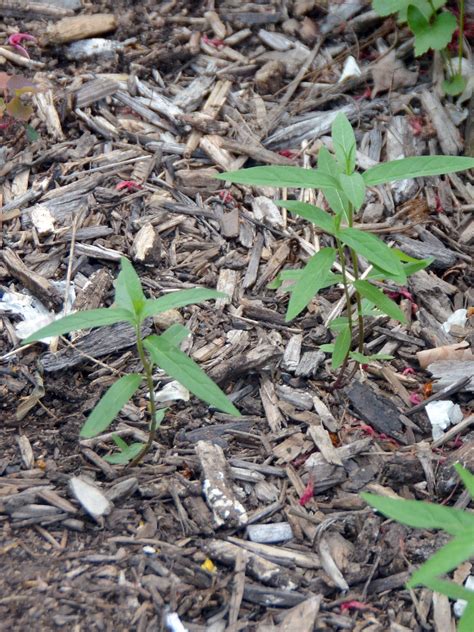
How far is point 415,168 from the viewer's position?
2.47m

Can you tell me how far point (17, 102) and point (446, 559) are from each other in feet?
10.0

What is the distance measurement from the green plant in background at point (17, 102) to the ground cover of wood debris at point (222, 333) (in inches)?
3.4

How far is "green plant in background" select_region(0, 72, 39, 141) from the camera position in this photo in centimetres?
391

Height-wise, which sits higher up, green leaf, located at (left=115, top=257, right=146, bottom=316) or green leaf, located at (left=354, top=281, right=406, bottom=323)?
green leaf, located at (left=115, top=257, right=146, bottom=316)

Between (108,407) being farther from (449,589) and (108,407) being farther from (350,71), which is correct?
(350,71)

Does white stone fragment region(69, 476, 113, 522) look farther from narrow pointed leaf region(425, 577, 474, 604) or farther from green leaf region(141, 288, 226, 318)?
narrow pointed leaf region(425, 577, 474, 604)

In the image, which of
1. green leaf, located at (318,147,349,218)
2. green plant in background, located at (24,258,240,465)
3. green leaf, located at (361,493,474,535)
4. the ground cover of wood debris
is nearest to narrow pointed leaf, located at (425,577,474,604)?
green leaf, located at (361,493,474,535)

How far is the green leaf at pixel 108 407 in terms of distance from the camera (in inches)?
90.4

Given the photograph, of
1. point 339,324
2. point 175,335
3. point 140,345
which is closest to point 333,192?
point 339,324

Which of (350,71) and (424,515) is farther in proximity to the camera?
(350,71)

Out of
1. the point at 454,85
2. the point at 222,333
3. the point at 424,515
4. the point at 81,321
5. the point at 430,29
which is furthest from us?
the point at 454,85

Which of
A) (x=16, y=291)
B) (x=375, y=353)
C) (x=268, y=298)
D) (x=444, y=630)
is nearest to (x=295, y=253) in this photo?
(x=268, y=298)

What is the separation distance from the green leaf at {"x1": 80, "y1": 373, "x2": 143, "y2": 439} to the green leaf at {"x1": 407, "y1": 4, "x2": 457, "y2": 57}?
2.52 metres

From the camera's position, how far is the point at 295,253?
12.0ft
